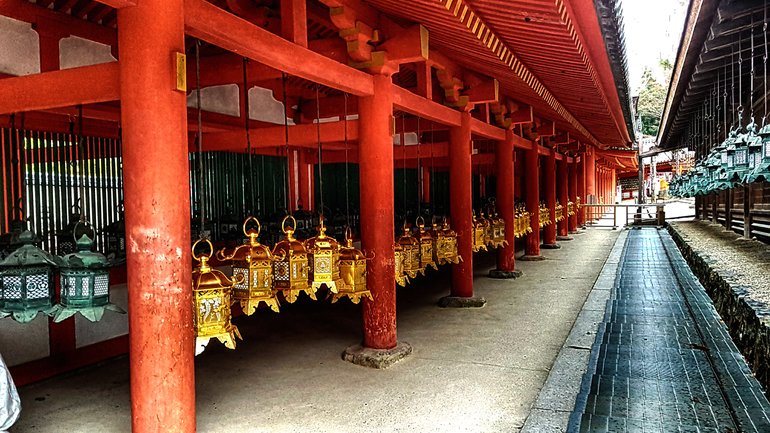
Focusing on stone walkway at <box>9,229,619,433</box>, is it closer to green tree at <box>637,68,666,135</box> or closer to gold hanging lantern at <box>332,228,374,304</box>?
gold hanging lantern at <box>332,228,374,304</box>

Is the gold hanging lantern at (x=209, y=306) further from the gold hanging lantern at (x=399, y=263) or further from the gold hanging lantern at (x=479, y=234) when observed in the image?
the gold hanging lantern at (x=479, y=234)

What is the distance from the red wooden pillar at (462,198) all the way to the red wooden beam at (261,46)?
3.20 meters

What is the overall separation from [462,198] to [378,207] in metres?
2.92

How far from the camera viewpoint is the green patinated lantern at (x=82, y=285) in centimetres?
379

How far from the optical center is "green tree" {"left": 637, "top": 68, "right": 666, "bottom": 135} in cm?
4119

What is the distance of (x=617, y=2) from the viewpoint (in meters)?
5.41

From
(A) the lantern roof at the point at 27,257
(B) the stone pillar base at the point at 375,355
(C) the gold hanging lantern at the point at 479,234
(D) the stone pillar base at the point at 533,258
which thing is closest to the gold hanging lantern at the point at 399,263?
(B) the stone pillar base at the point at 375,355

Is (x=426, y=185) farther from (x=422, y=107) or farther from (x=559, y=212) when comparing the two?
(x=422, y=107)

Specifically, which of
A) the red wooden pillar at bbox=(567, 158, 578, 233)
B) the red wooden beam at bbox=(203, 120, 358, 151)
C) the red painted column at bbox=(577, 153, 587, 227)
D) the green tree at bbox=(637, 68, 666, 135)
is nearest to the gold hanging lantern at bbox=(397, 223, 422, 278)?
the red wooden beam at bbox=(203, 120, 358, 151)

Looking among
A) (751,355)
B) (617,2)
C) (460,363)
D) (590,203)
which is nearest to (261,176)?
(460,363)

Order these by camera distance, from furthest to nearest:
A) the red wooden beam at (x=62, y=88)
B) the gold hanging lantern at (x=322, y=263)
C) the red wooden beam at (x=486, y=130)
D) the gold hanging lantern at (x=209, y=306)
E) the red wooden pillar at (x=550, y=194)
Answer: the red wooden pillar at (x=550, y=194), the red wooden beam at (x=486, y=130), the gold hanging lantern at (x=322, y=263), the gold hanging lantern at (x=209, y=306), the red wooden beam at (x=62, y=88)

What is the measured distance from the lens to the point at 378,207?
19.9 ft

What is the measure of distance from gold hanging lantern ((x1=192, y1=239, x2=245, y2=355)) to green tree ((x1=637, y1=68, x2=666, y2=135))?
1545 inches

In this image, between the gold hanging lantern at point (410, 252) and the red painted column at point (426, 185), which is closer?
the gold hanging lantern at point (410, 252)
